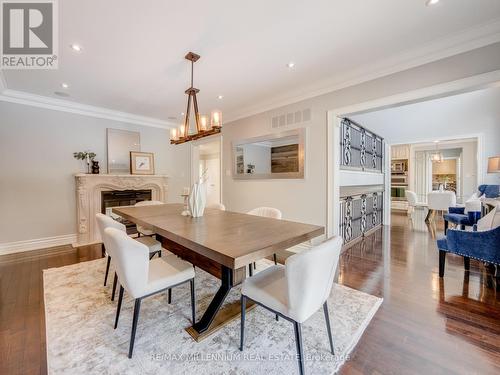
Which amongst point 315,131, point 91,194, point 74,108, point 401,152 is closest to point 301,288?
point 315,131

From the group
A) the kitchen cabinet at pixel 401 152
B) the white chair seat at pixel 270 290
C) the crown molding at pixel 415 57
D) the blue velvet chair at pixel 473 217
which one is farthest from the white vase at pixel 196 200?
the kitchen cabinet at pixel 401 152

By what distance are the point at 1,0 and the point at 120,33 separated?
844mm

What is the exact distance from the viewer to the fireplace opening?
4.39 meters

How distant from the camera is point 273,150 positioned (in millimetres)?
4027

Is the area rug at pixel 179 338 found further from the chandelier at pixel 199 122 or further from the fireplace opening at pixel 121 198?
the fireplace opening at pixel 121 198

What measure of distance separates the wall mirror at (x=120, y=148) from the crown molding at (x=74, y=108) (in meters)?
0.29

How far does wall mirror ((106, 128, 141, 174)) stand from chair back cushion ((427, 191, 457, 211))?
748 centimetres

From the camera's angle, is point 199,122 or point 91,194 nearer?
point 199,122

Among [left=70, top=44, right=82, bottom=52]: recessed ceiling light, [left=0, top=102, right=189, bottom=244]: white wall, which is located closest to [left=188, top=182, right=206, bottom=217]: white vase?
[left=70, top=44, right=82, bottom=52]: recessed ceiling light

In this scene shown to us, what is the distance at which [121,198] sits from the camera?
4.66 m

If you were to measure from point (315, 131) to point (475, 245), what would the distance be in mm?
2303

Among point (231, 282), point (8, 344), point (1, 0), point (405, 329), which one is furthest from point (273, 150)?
point (8, 344)

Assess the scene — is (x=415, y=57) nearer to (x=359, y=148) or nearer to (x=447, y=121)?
(x=359, y=148)

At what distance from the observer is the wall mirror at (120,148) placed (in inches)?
179
